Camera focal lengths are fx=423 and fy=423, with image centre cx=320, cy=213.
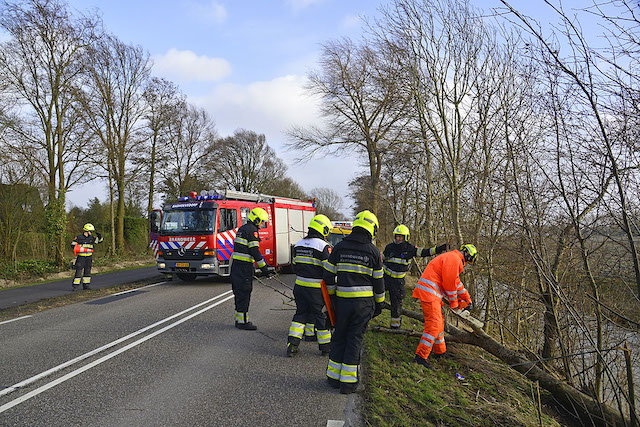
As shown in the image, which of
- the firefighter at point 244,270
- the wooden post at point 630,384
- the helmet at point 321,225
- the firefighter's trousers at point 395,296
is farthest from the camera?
the firefighter's trousers at point 395,296

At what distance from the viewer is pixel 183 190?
27594mm

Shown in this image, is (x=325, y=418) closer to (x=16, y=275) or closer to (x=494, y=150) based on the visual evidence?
(x=494, y=150)

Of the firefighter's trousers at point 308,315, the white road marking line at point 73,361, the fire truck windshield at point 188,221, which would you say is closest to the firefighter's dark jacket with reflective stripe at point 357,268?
the firefighter's trousers at point 308,315

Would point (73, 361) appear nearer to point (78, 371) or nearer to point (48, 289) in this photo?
point (78, 371)

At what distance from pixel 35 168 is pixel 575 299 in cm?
1685

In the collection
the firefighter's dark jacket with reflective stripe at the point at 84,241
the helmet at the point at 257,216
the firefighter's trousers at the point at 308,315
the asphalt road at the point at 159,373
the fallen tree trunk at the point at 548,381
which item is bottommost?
the fallen tree trunk at the point at 548,381

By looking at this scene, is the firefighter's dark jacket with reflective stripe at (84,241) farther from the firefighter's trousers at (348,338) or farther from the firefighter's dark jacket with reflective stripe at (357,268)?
the firefighter's trousers at (348,338)

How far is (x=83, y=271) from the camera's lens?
1182 cm

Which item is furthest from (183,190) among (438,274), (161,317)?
(438,274)

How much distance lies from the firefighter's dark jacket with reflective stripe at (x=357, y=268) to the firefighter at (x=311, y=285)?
2.70 feet

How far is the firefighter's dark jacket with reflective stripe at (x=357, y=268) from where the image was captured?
454 cm

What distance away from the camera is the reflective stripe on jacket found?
5.53 m

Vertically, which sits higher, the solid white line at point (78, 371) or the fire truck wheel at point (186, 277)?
the fire truck wheel at point (186, 277)

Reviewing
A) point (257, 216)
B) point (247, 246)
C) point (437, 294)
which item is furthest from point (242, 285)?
point (437, 294)
